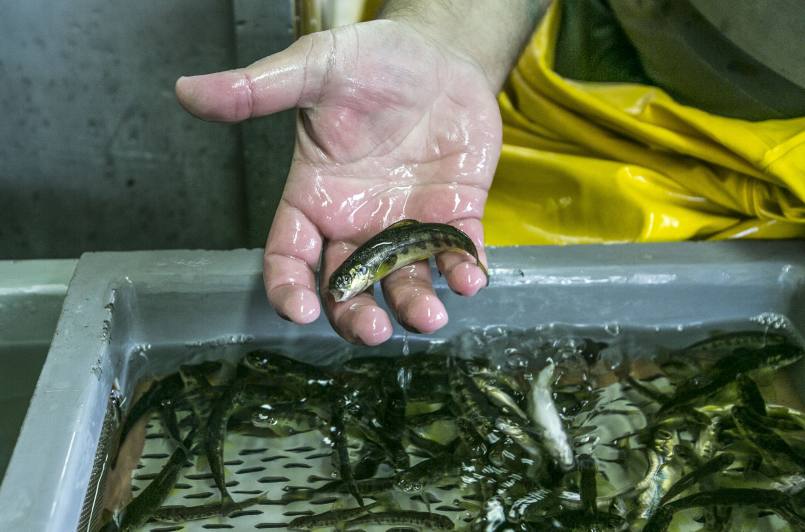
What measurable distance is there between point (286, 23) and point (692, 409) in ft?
6.36

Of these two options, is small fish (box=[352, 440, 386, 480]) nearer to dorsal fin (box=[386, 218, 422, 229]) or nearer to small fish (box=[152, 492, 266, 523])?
small fish (box=[152, 492, 266, 523])

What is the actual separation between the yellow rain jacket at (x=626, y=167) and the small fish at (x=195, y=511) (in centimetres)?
117

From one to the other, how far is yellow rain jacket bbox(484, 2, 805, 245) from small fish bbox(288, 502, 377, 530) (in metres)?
1.09

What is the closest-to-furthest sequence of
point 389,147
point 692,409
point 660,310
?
1. point 692,409
2. point 389,147
3. point 660,310

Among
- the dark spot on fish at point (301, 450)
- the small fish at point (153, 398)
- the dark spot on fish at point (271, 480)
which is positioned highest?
the small fish at point (153, 398)

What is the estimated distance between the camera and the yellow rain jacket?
212 cm

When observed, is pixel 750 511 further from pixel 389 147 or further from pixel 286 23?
pixel 286 23

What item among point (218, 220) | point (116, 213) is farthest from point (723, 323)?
point (116, 213)

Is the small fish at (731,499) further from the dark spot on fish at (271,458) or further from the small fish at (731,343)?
the dark spot on fish at (271,458)

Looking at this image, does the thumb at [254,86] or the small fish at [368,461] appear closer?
the thumb at [254,86]

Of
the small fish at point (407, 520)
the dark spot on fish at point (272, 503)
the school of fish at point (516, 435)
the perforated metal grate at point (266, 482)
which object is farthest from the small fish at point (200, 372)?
the small fish at point (407, 520)

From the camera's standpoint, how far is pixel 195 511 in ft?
5.36

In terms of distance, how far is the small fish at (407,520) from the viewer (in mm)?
1607

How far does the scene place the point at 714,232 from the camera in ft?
7.66
